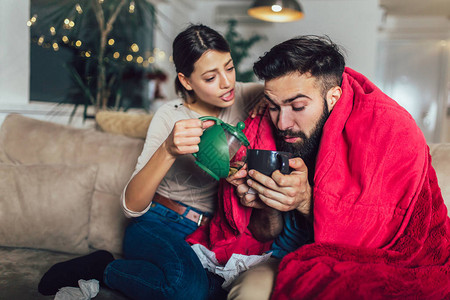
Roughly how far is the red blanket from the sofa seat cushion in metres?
0.77

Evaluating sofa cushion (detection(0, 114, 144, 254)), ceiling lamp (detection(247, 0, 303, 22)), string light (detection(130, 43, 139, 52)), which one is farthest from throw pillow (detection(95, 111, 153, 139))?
ceiling lamp (detection(247, 0, 303, 22))

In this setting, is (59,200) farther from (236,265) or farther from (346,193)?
(346,193)

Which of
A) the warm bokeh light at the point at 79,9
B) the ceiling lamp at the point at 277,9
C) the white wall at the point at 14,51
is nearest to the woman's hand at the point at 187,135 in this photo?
the white wall at the point at 14,51

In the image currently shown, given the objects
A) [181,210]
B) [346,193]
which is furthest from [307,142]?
[181,210]

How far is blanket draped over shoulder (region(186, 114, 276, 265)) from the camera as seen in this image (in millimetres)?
1279

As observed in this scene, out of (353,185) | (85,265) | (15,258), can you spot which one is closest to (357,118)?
(353,185)

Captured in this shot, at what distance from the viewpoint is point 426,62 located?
245 inches

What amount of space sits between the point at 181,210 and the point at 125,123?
0.81m

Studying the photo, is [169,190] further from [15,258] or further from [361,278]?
[361,278]

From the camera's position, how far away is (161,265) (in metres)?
1.30

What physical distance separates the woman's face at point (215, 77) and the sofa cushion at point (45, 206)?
0.74 metres

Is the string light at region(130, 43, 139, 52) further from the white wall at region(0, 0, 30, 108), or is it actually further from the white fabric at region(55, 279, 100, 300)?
the white fabric at region(55, 279, 100, 300)

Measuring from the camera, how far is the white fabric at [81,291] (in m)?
1.27

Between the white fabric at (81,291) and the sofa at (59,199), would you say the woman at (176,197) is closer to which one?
the white fabric at (81,291)
